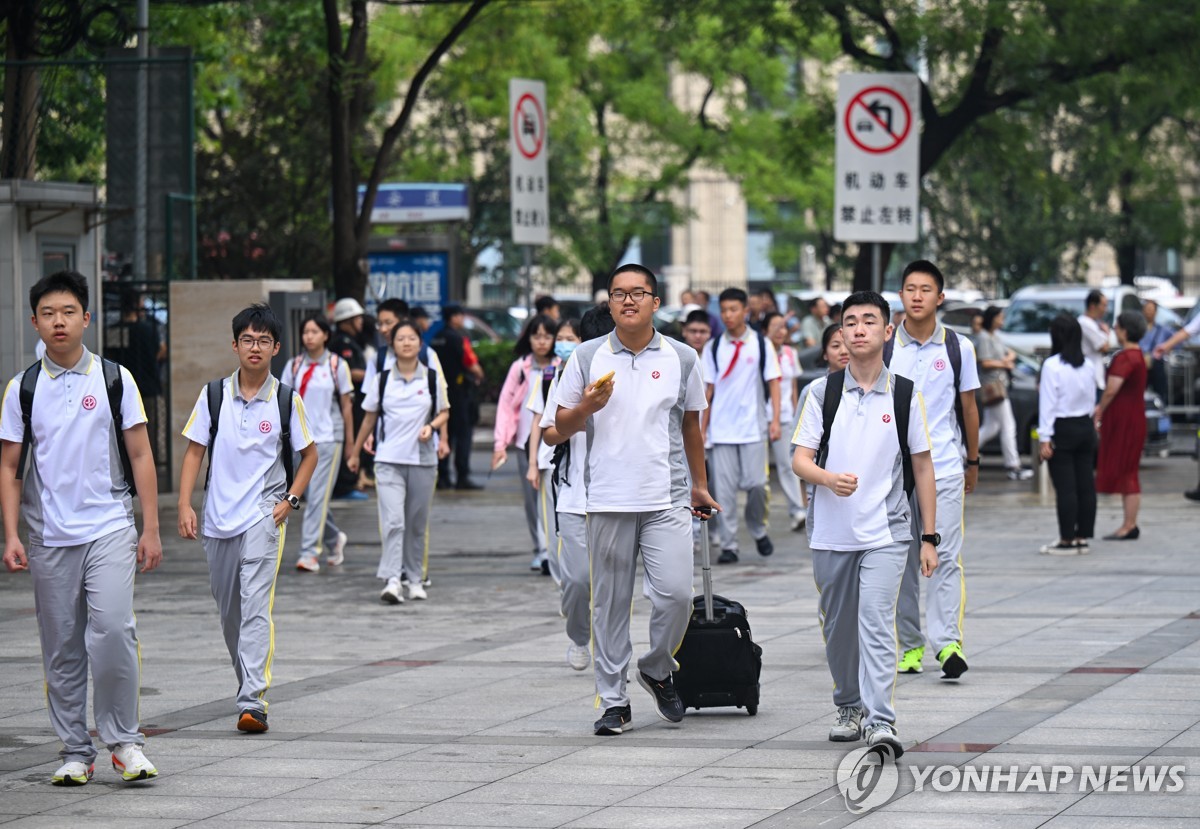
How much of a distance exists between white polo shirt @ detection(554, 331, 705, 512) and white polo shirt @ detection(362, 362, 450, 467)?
179 inches

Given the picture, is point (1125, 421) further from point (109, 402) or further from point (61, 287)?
point (61, 287)

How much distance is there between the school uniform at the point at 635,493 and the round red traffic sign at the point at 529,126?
9.33 m

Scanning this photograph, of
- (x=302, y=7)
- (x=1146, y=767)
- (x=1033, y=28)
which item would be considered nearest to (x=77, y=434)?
(x=1146, y=767)

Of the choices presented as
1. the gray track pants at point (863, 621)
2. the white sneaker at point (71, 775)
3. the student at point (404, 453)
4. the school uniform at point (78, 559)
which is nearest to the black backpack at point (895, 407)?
the gray track pants at point (863, 621)

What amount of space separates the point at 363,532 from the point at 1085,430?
237 inches

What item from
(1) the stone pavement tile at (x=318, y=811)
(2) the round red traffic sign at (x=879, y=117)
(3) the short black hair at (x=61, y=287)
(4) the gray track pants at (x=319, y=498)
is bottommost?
(1) the stone pavement tile at (x=318, y=811)

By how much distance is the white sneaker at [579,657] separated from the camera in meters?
9.29

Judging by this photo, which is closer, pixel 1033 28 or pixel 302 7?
pixel 1033 28

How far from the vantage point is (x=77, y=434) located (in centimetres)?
697

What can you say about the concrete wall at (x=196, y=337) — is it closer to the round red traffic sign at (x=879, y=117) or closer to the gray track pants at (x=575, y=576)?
the round red traffic sign at (x=879, y=117)

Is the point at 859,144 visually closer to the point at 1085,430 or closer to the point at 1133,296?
the point at 1085,430

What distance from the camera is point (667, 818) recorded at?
620 cm

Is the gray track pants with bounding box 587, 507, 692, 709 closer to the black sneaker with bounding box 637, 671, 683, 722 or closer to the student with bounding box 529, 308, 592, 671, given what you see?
the black sneaker with bounding box 637, 671, 683, 722

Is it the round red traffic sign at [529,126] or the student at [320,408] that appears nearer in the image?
the student at [320,408]
